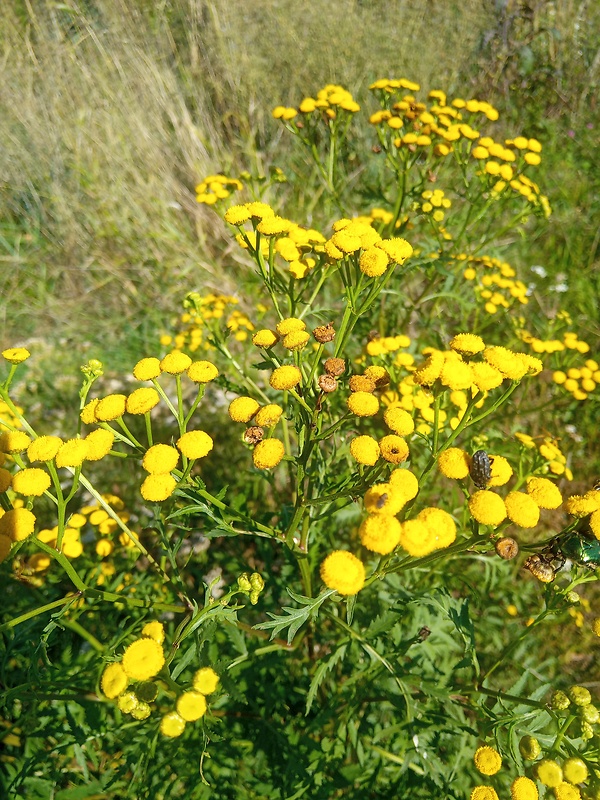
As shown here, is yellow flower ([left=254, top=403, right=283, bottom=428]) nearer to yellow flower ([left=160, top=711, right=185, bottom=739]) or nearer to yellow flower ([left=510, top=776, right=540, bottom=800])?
yellow flower ([left=160, top=711, right=185, bottom=739])

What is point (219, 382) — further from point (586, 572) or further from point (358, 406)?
point (586, 572)

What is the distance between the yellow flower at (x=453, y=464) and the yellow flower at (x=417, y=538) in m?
0.26

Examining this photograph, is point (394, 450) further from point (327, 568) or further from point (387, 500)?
point (327, 568)

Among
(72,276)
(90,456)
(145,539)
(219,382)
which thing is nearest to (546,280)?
(219,382)

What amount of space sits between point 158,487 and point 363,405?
0.74 meters

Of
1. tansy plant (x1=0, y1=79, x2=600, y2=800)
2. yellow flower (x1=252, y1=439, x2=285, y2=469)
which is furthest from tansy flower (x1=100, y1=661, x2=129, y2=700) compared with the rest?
yellow flower (x1=252, y1=439, x2=285, y2=469)

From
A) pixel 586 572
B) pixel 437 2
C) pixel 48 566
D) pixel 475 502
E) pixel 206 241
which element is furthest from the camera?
pixel 437 2

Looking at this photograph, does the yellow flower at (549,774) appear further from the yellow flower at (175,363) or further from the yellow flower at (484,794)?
the yellow flower at (175,363)

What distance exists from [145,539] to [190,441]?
2196mm

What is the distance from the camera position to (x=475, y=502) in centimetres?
153

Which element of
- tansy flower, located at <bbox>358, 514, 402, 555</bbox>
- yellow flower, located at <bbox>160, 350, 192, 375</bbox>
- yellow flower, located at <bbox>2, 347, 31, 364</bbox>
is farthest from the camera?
yellow flower, located at <bbox>2, 347, 31, 364</bbox>

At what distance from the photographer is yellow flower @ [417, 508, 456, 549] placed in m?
1.46

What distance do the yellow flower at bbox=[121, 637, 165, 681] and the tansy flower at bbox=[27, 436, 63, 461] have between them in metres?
0.68

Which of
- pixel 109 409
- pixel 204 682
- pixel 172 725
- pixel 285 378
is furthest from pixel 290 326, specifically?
pixel 172 725
